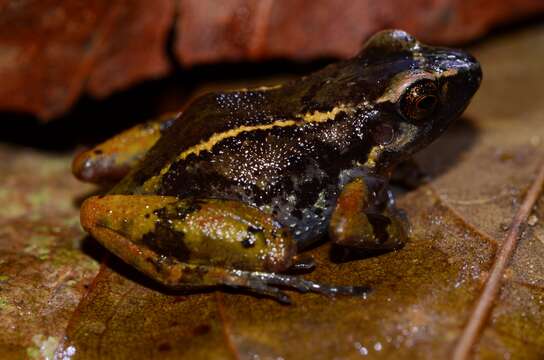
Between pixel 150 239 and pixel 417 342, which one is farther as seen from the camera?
pixel 150 239

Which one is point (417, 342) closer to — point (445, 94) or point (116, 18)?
point (445, 94)

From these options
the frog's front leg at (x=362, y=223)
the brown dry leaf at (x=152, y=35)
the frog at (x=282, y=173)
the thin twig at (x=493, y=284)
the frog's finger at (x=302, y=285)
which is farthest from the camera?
the brown dry leaf at (x=152, y=35)

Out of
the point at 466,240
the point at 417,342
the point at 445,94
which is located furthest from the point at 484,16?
the point at 417,342

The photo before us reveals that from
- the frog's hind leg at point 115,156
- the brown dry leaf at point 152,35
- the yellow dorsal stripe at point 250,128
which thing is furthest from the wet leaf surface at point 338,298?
the brown dry leaf at point 152,35

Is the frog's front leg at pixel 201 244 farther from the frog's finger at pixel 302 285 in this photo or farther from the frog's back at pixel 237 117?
the frog's back at pixel 237 117

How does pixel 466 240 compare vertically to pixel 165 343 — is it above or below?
above

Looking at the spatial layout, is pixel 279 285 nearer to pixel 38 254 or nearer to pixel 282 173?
pixel 282 173
